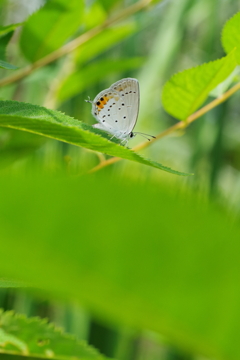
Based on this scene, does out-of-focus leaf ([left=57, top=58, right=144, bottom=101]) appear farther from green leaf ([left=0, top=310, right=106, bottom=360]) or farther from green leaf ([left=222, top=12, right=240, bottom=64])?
green leaf ([left=0, top=310, right=106, bottom=360])

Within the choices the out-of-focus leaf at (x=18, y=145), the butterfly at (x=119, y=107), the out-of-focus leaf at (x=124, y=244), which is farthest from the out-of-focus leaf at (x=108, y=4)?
the out-of-focus leaf at (x=124, y=244)

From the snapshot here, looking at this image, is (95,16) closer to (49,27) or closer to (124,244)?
(49,27)

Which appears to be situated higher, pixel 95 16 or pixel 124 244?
pixel 95 16

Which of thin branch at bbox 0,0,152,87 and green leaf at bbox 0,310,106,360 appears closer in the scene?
green leaf at bbox 0,310,106,360

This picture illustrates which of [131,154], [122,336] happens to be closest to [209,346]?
[131,154]

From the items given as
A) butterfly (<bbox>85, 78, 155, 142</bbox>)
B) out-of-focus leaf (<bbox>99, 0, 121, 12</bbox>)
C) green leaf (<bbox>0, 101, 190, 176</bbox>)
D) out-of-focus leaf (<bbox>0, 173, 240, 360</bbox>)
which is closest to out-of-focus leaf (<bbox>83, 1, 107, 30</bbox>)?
out-of-focus leaf (<bbox>99, 0, 121, 12</bbox>)

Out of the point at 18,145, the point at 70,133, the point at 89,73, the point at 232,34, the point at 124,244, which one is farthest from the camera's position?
the point at 89,73

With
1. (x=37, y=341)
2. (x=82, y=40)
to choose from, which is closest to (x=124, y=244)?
(x=37, y=341)
